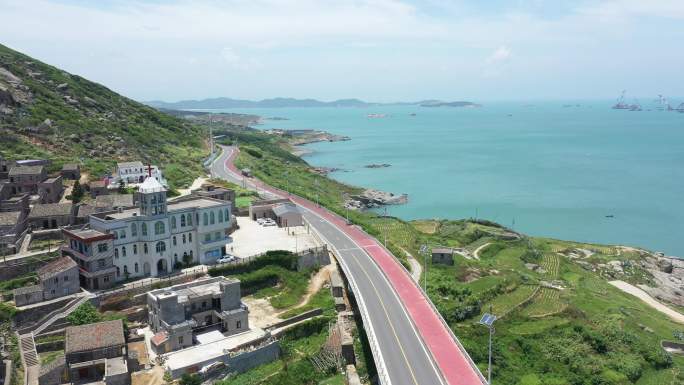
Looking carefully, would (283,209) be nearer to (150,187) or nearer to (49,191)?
(150,187)

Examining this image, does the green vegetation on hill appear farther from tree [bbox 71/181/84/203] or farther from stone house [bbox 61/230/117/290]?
tree [bbox 71/181/84/203]

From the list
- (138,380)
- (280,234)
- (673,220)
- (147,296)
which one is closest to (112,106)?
(280,234)

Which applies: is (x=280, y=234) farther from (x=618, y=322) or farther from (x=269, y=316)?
(x=618, y=322)

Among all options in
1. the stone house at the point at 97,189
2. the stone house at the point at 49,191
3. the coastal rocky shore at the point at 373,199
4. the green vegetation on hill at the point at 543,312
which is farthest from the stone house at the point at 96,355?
the coastal rocky shore at the point at 373,199

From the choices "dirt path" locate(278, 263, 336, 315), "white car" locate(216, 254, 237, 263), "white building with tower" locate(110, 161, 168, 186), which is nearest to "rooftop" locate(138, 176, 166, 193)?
"white car" locate(216, 254, 237, 263)

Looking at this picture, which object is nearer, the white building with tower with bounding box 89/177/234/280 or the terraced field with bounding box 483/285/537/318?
the white building with tower with bounding box 89/177/234/280

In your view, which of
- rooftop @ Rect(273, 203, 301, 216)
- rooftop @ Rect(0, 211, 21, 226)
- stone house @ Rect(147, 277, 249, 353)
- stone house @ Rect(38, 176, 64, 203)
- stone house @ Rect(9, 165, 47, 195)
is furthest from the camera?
rooftop @ Rect(273, 203, 301, 216)

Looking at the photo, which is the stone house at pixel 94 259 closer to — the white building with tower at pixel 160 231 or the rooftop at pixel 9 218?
the white building with tower at pixel 160 231
